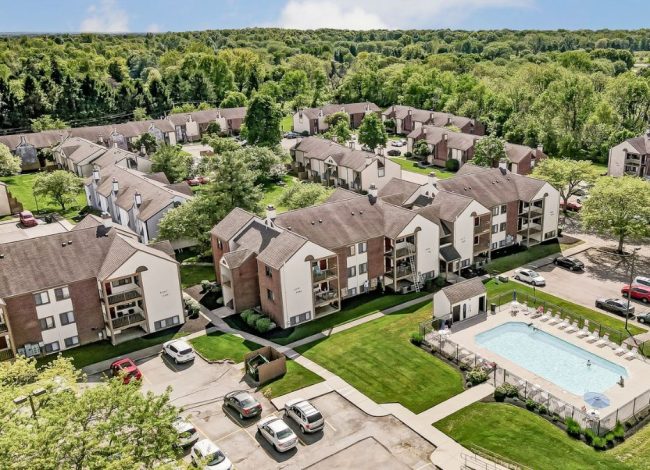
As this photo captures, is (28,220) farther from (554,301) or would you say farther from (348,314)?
(554,301)

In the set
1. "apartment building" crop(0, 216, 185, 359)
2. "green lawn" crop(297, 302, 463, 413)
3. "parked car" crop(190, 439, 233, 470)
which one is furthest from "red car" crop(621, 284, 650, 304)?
"apartment building" crop(0, 216, 185, 359)

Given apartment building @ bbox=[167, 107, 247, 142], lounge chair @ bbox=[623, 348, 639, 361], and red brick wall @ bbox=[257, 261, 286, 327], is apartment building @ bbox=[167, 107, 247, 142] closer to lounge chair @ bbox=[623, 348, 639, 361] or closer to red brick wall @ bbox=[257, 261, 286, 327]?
red brick wall @ bbox=[257, 261, 286, 327]

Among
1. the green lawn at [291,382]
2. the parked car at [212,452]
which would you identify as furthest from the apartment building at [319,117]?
the parked car at [212,452]

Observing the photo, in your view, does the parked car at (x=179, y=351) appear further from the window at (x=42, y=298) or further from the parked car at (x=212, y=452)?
the parked car at (x=212, y=452)

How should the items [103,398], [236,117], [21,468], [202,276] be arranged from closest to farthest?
1. [21,468]
2. [103,398]
3. [202,276]
4. [236,117]

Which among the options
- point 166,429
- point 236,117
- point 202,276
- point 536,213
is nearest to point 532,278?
point 536,213

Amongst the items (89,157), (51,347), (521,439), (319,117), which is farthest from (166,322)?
(319,117)

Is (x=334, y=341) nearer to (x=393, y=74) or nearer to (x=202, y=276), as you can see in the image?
(x=202, y=276)
